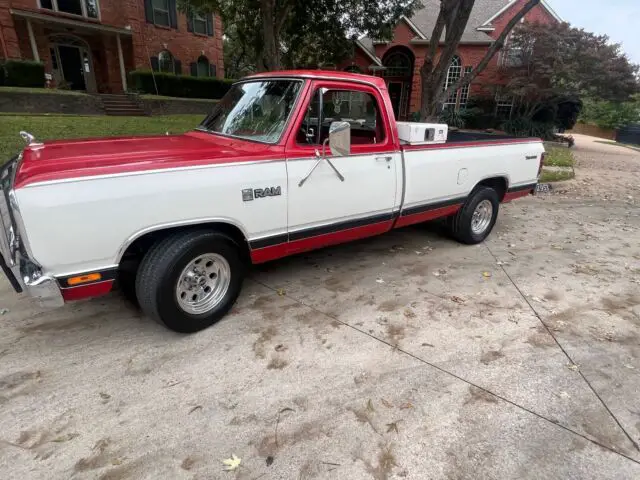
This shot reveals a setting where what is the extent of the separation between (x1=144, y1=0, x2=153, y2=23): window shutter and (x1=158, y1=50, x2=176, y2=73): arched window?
1579 millimetres

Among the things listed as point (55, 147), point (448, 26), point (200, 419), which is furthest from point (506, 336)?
point (448, 26)

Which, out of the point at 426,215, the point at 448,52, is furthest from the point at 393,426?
the point at 448,52

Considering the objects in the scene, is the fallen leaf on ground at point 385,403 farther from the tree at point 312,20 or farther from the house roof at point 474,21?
the house roof at point 474,21

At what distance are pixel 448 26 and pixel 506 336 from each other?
28.8 ft

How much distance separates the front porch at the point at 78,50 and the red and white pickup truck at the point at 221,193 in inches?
752

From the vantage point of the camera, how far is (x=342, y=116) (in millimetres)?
4168

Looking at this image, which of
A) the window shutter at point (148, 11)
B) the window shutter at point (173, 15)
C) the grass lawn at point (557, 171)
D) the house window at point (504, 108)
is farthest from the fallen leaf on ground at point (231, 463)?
the house window at point (504, 108)

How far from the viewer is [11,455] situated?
2.14 metres

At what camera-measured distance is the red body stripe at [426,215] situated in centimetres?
450

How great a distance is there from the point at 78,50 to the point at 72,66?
0.88 metres

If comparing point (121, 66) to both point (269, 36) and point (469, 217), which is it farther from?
point (469, 217)

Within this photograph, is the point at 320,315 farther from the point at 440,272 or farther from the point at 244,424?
the point at 440,272

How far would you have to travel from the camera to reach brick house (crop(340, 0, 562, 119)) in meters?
24.0

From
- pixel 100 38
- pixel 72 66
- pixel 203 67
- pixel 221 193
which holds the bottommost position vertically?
pixel 221 193
